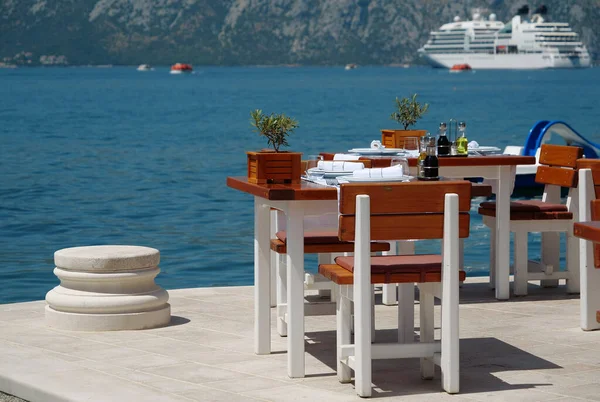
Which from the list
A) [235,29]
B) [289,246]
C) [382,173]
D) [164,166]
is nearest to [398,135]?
[382,173]

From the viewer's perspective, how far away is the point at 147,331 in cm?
559

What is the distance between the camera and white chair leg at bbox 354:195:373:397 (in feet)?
13.8

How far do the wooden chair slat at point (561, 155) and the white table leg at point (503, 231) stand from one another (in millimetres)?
269

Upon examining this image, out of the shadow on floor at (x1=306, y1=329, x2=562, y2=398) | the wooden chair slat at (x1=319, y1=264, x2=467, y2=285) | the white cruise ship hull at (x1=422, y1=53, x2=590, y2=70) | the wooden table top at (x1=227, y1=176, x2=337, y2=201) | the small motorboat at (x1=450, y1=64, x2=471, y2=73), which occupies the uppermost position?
the white cruise ship hull at (x1=422, y1=53, x2=590, y2=70)

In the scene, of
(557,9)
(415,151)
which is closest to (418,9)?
(557,9)

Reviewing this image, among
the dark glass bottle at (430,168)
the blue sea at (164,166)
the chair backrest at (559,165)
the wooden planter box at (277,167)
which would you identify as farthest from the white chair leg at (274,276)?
the blue sea at (164,166)

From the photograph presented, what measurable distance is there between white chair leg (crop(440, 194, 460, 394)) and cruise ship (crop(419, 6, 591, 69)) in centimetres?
13912

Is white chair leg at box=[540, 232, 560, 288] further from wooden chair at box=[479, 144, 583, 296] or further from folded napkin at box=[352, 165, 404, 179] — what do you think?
folded napkin at box=[352, 165, 404, 179]

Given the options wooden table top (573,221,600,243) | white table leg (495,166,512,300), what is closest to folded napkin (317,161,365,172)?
wooden table top (573,221,600,243)

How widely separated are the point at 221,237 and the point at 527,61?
13366 cm

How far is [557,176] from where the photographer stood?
6.47 meters

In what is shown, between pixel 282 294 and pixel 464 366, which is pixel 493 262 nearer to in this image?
pixel 282 294

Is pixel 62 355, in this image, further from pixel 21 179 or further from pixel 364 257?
pixel 21 179

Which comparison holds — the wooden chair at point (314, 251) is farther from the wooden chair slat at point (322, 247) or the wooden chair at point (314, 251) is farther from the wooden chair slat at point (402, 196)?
the wooden chair slat at point (402, 196)
